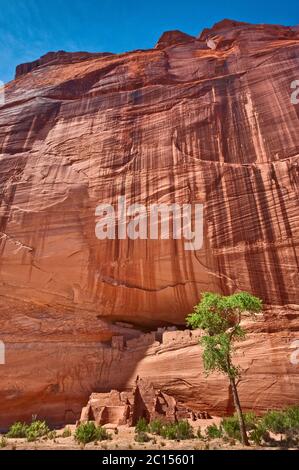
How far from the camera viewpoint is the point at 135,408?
1617 centimetres

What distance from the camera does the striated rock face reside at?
17188 millimetres

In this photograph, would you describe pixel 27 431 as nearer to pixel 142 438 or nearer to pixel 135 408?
pixel 135 408

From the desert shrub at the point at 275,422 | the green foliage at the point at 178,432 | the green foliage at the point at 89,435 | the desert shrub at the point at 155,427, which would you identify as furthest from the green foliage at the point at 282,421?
the green foliage at the point at 89,435

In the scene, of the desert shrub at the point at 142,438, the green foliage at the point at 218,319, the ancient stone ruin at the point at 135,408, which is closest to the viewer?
the desert shrub at the point at 142,438

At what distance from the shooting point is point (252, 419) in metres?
13.8

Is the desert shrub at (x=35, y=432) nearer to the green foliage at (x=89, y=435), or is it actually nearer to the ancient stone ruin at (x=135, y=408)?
the ancient stone ruin at (x=135, y=408)

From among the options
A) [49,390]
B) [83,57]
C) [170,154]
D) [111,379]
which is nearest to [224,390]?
[111,379]

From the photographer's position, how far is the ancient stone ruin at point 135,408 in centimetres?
1577

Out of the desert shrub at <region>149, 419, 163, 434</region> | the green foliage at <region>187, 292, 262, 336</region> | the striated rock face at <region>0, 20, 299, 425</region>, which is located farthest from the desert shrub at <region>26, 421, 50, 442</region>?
the green foliage at <region>187, 292, 262, 336</region>

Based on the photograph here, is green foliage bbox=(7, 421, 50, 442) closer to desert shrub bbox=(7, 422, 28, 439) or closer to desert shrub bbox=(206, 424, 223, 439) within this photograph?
desert shrub bbox=(7, 422, 28, 439)

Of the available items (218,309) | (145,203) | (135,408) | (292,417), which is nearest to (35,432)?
(135,408)

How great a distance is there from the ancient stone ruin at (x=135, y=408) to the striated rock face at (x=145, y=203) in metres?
0.91
